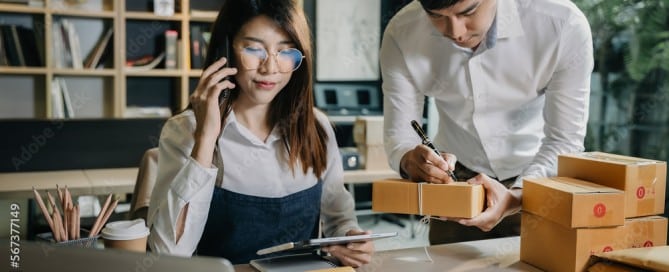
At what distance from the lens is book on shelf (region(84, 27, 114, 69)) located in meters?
4.00

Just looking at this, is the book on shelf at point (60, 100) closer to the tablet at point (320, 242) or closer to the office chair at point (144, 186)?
the office chair at point (144, 186)

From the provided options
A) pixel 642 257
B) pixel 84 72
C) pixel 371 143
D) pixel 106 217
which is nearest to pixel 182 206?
pixel 106 217

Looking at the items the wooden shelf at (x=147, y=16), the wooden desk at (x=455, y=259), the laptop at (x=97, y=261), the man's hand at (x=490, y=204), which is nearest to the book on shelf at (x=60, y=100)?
the wooden shelf at (x=147, y=16)

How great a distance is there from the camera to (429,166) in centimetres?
148

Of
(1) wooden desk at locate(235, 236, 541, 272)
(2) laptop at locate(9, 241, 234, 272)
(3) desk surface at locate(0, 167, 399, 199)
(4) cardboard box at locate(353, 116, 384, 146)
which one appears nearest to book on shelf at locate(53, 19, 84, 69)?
(3) desk surface at locate(0, 167, 399, 199)

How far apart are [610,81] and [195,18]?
Answer: 104 inches

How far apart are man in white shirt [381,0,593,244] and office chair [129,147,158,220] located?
0.76 m

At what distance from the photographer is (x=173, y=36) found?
13.5 ft

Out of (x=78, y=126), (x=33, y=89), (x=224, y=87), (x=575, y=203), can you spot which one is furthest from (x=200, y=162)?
(x=33, y=89)

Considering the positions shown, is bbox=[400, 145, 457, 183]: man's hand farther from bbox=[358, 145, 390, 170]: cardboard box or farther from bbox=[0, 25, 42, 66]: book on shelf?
bbox=[0, 25, 42, 66]: book on shelf

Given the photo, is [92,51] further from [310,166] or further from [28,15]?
[310,166]

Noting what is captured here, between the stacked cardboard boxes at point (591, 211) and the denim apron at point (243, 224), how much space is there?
60 cm

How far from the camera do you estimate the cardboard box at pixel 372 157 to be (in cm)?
395

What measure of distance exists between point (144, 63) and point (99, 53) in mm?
281
